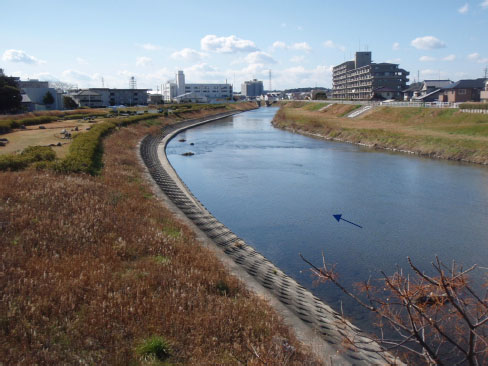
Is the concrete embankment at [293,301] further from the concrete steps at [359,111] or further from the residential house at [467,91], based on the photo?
the residential house at [467,91]

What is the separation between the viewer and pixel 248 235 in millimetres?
18656

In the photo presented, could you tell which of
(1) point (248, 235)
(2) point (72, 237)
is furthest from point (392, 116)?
(2) point (72, 237)

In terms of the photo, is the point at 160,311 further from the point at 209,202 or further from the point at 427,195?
the point at 427,195

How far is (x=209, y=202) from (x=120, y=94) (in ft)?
411

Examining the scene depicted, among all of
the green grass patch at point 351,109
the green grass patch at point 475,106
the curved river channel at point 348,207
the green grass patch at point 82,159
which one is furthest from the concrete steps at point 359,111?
the green grass patch at point 82,159

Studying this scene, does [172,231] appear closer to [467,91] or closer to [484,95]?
[484,95]

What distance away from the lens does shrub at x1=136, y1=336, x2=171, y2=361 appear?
22.0 ft

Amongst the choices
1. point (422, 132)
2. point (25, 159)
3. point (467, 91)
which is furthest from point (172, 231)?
point (467, 91)

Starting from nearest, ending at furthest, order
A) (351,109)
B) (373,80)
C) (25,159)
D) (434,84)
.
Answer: (25,159) → (351,109) → (434,84) → (373,80)

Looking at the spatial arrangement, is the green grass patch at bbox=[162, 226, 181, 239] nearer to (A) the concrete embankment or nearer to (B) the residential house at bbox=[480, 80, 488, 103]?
(A) the concrete embankment

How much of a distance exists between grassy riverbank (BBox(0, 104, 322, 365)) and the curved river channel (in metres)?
4.63

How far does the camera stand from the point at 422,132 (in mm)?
47406

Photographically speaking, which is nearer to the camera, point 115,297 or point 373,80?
point 115,297

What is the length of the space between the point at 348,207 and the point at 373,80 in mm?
99365
